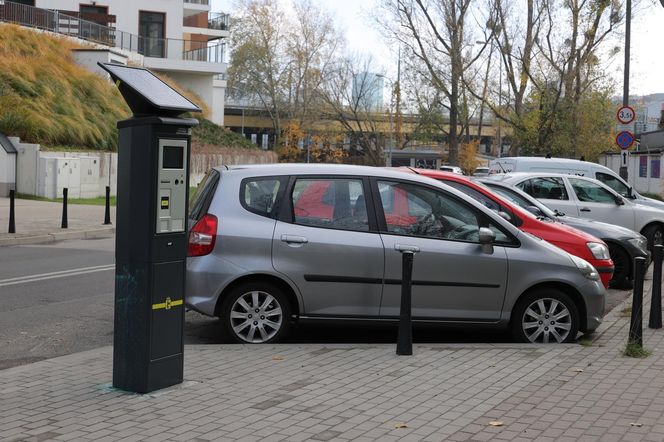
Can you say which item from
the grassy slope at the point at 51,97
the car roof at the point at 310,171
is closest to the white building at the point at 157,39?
the grassy slope at the point at 51,97

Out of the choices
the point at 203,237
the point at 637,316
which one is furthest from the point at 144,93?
A: the point at 637,316

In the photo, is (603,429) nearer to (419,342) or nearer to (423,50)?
→ (419,342)

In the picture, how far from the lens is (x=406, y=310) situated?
7.39 meters

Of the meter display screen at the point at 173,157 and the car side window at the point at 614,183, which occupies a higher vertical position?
the car side window at the point at 614,183

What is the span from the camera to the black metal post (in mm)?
7340

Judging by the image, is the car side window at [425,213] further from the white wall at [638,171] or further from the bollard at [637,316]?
the white wall at [638,171]

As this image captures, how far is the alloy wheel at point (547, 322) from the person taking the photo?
8.38m

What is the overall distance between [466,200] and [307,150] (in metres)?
74.0

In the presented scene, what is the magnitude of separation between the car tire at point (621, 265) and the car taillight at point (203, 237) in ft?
23.5

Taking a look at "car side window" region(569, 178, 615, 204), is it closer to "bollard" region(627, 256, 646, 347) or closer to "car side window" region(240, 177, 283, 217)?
"bollard" region(627, 256, 646, 347)

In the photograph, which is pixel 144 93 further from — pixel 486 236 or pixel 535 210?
pixel 535 210

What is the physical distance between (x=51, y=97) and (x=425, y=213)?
2682 centimetres

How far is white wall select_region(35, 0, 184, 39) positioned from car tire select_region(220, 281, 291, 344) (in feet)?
167

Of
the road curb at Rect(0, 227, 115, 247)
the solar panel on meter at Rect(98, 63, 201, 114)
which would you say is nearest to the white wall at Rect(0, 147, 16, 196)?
the road curb at Rect(0, 227, 115, 247)
